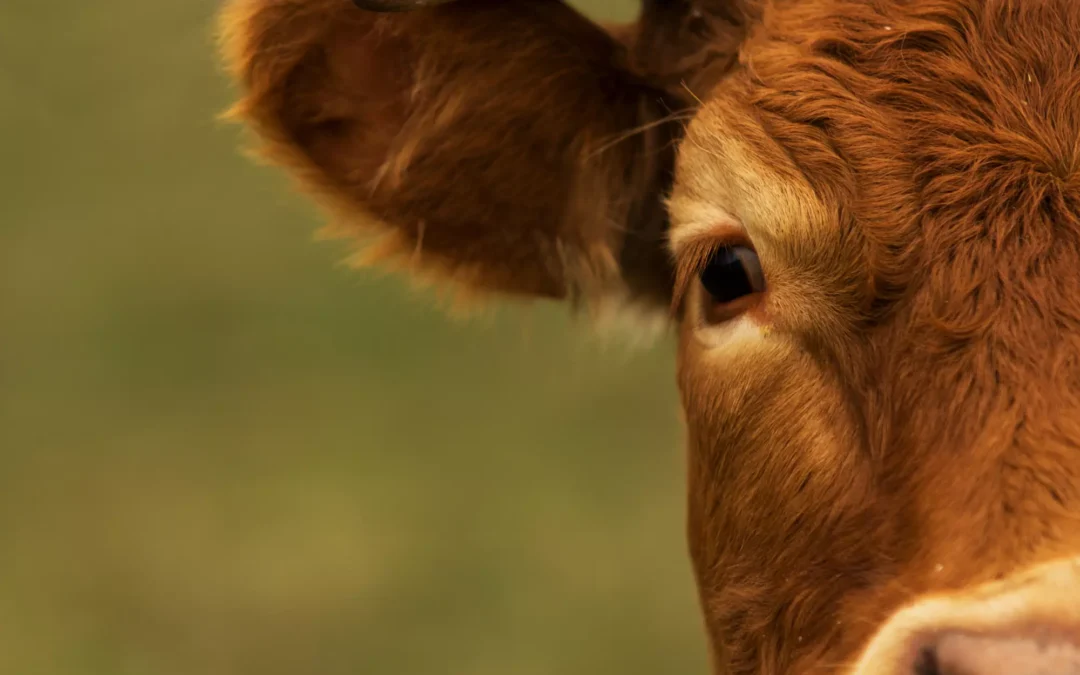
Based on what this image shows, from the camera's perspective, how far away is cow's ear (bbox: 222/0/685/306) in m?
2.01

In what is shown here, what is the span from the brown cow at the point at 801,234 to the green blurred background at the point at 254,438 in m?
2.40

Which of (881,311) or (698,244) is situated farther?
(698,244)

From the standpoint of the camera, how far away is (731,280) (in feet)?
6.01

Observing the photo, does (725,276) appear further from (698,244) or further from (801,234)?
(801,234)

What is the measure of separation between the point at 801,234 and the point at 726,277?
23cm

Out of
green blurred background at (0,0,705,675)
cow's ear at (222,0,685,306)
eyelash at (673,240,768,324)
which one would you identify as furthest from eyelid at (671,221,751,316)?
green blurred background at (0,0,705,675)

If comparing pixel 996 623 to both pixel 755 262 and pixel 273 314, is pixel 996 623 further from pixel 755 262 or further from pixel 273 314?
pixel 273 314

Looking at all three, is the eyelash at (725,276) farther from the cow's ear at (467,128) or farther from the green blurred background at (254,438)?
the green blurred background at (254,438)

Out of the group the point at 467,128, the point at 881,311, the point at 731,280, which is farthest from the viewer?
the point at 467,128

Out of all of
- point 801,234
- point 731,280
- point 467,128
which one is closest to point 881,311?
point 801,234

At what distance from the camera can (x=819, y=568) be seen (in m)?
1.61

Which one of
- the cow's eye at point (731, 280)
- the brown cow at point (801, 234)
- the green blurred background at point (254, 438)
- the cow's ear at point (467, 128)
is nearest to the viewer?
the brown cow at point (801, 234)

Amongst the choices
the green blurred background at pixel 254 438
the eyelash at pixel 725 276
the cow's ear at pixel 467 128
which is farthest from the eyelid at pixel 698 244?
the green blurred background at pixel 254 438

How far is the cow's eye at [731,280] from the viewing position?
1.77 meters
